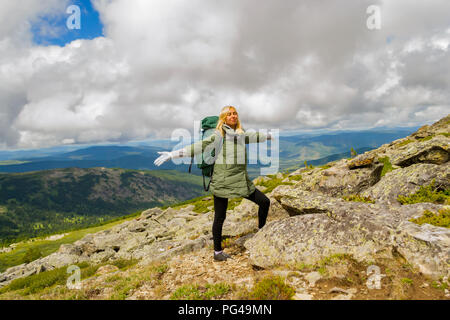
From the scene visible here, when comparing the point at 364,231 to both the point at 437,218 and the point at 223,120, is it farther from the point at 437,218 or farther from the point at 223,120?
the point at 223,120

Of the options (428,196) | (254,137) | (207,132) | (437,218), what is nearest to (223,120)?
(207,132)

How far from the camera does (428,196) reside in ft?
33.7

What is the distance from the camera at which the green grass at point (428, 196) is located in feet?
32.9

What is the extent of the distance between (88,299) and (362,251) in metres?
8.56

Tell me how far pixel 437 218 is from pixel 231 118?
24.4 ft

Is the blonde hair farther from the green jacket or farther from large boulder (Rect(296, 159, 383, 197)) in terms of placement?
large boulder (Rect(296, 159, 383, 197))

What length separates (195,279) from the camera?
24.4 feet

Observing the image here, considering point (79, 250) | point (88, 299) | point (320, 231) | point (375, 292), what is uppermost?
point (320, 231)

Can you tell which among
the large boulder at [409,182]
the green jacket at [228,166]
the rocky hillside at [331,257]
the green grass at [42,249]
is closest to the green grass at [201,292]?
the rocky hillside at [331,257]

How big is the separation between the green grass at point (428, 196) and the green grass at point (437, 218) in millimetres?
2755

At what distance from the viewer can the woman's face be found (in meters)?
7.66

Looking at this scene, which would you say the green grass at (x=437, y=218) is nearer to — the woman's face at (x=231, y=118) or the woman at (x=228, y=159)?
the woman at (x=228, y=159)
